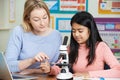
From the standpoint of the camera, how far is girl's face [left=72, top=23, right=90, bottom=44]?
1754 millimetres

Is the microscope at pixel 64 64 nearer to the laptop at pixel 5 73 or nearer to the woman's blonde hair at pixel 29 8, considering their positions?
the laptop at pixel 5 73

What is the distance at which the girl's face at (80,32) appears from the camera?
175 cm

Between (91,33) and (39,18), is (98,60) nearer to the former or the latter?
(91,33)

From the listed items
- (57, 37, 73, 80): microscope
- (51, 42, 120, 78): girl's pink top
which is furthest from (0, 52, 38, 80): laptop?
(51, 42, 120, 78): girl's pink top

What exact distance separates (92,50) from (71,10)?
43.3 inches

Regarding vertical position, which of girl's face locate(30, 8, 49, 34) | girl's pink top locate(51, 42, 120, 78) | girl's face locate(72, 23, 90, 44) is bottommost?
girl's pink top locate(51, 42, 120, 78)

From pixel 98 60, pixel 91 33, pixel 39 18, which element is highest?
pixel 39 18

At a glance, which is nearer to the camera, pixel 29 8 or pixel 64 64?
pixel 64 64

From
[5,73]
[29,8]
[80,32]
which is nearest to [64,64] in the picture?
[5,73]

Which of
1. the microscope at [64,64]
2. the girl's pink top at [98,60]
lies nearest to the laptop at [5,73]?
the microscope at [64,64]

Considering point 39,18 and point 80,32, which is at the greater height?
point 39,18

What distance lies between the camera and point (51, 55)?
192cm

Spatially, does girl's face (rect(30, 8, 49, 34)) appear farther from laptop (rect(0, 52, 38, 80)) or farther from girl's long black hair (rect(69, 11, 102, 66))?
laptop (rect(0, 52, 38, 80))

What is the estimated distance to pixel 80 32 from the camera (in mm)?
1765
